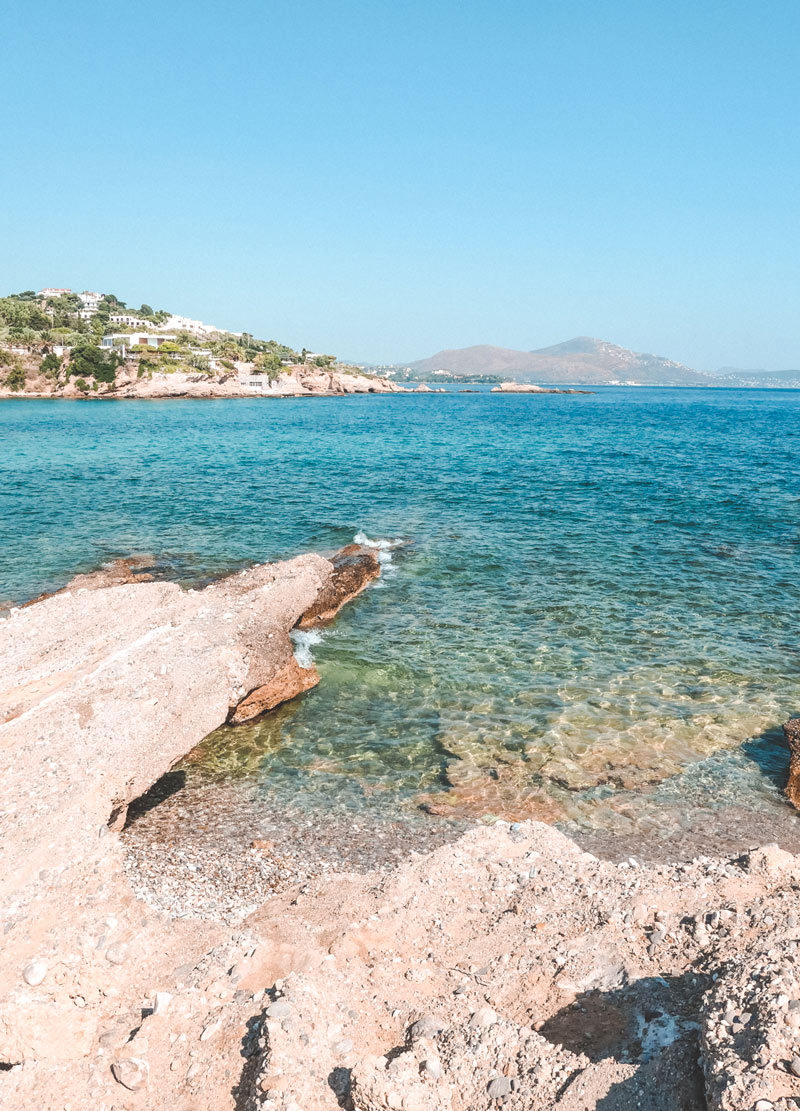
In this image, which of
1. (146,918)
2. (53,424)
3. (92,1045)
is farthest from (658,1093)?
(53,424)

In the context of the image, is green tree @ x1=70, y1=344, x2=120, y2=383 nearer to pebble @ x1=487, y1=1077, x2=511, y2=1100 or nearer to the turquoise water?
the turquoise water

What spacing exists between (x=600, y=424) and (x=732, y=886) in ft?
299

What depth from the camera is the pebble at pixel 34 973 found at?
6.89 meters

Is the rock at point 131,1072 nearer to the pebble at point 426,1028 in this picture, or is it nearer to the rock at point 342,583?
the pebble at point 426,1028

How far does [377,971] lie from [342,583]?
1508cm

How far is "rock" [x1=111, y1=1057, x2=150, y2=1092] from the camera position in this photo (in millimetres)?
→ 5875

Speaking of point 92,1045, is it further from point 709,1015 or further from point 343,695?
point 343,695

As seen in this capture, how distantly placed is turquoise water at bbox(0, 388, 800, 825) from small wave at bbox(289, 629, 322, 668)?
0.39m

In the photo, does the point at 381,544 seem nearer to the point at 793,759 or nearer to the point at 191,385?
the point at 793,759

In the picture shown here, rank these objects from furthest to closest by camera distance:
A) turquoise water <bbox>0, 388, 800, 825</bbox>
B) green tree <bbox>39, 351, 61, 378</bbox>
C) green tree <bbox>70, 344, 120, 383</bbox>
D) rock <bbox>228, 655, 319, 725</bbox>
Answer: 1. green tree <bbox>70, 344, 120, 383</bbox>
2. green tree <bbox>39, 351, 61, 378</bbox>
3. rock <bbox>228, 655, 319, 725</bbox>
4. turquoise water <bbox>0, 388, 800, 825</bbox>

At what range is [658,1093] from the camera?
512 centimetres

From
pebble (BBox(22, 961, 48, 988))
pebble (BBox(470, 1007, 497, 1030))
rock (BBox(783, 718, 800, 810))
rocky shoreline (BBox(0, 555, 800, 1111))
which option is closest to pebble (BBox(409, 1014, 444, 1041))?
rocky shoreline (BBox(0, 555, 800, 1111))

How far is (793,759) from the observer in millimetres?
12594

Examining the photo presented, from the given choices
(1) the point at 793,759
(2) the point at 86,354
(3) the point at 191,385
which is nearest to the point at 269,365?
(3) the point at 191,385
